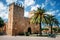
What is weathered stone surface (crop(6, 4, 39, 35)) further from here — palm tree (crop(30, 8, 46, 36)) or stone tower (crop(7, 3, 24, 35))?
palm tree (crop(30, 8, 46, 36))

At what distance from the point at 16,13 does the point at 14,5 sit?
1.27 metres

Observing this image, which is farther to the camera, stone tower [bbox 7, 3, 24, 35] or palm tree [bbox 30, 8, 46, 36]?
stone tower [bbox 7, 3, 24, 35]

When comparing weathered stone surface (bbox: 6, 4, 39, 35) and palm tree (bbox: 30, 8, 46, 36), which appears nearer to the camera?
palm tree (bbox: 30, 8, 46, 36)

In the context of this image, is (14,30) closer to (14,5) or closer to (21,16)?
(21,16)

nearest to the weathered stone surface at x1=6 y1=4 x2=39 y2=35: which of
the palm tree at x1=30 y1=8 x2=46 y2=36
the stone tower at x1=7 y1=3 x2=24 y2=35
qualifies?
the stone tower at x1=7 y1=3 x2=24 y2=35

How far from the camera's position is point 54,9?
1286 cm

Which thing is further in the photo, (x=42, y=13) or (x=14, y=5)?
(x=14, y=5)

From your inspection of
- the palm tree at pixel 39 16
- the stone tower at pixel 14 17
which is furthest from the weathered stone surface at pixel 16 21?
the palm tree at pixel 39 16

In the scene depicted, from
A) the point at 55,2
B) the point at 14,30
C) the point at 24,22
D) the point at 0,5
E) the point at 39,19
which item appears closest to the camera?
the point at 55,2

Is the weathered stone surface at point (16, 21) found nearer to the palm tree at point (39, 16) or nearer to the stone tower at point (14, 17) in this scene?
the stone tower at point (14, 17)

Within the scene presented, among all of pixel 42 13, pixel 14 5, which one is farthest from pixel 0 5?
pixel 42 13

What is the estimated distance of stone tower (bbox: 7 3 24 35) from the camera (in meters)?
17.8

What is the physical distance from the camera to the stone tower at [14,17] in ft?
58.3

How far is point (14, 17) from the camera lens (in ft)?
59.0
